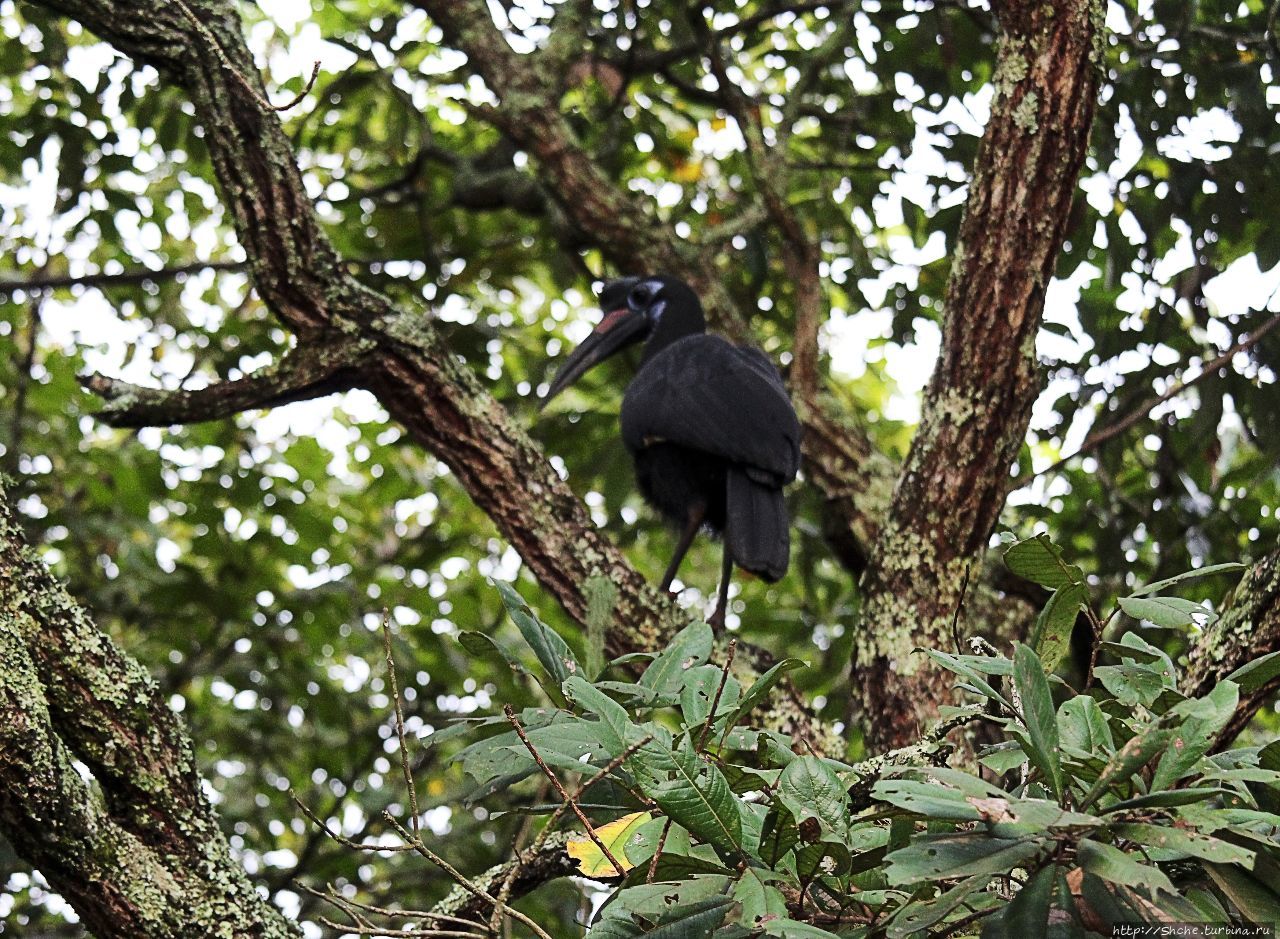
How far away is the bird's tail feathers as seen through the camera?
11.7 ft

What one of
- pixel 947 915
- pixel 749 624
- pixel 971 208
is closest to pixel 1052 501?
pixel 749 624

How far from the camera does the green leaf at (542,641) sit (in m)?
1.71

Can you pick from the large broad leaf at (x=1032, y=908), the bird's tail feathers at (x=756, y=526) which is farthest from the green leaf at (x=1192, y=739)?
the bird's tail feathers at (x=756, y=526)

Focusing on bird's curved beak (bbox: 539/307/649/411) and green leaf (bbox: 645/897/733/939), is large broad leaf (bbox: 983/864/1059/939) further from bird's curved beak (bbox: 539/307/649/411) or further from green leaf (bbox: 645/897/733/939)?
bird's curved beak (bbox: 539/307/649/411)

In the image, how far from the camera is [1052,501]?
426cm

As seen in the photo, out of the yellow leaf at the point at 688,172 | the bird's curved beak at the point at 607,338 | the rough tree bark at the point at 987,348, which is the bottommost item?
the rough tree bark at the point at 987,348

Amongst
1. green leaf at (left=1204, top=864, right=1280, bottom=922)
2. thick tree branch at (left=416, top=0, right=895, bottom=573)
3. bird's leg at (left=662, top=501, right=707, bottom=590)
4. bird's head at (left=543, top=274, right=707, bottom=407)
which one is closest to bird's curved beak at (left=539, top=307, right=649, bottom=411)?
bird's head at (left=543, top=274, right=707, bottom=407)

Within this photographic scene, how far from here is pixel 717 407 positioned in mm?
3727

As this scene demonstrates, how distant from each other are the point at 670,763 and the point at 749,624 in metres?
3.32

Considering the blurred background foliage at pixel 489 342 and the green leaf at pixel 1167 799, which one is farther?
the blurred background foliage at pixel 489 342

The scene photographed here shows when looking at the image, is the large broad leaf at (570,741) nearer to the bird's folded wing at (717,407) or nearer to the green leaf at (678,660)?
the green leaf at (678,660)

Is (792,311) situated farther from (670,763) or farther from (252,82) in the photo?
(670,763)

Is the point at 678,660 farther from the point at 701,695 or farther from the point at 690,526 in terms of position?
the point at 690,526

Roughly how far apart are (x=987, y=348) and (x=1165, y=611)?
1.24 meters
